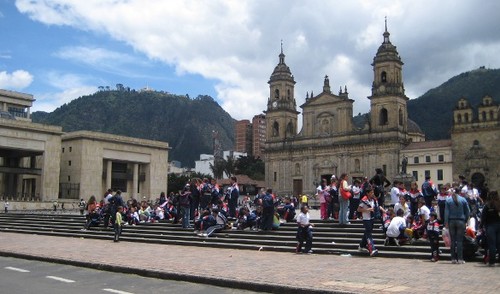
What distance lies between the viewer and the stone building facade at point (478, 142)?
6128 centimetres

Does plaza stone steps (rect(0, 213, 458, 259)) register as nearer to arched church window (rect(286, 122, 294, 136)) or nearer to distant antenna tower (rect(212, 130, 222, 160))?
arched church window (rect(286, 122, 294, 136))

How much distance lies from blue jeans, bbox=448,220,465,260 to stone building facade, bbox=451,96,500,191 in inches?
2112

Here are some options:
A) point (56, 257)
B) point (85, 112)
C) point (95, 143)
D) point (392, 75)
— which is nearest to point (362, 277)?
point (56, 257)

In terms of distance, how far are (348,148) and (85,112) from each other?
150721 millimetres

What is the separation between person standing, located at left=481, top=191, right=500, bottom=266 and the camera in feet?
35.3

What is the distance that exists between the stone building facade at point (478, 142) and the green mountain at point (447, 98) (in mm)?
37250

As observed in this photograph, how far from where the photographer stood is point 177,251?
49.4 feet

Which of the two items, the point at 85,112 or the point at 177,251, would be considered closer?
the point at 177,251

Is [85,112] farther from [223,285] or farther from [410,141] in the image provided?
[223,285]

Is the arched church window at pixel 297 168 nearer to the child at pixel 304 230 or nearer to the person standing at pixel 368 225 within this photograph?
the child at pixel 304 230

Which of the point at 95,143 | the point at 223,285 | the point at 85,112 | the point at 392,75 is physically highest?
the point at 85,112

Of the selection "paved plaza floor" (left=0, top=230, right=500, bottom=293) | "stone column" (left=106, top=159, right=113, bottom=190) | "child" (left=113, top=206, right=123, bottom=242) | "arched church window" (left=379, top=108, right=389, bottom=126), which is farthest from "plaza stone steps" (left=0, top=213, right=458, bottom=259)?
"arched church window" (left=379, top=108, right=389, bottom=126)

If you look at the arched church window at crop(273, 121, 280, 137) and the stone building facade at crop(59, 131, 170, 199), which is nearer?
the stone building facade at crop(59, 131, 170, 199)

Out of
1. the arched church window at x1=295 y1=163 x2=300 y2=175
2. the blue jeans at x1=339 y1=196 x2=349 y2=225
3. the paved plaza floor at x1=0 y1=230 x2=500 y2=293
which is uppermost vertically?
the arched church window at x1=295 y1=163 x2=300 y2=175
